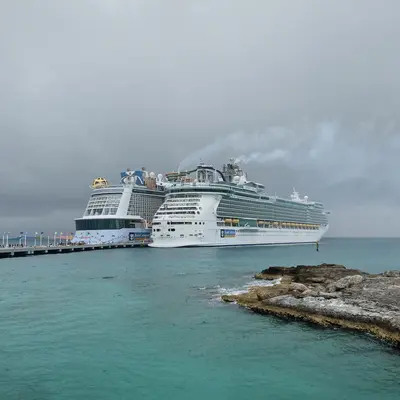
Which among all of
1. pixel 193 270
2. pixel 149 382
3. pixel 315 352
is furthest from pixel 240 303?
pixel 193 270

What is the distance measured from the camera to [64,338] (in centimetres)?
1780

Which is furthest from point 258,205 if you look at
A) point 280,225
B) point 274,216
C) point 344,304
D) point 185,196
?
point 344,304

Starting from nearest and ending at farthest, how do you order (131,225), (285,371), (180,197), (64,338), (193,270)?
1. (285,371)
2. (64,338)
3. (193,270)
4. (180,197)
5. (131,225)

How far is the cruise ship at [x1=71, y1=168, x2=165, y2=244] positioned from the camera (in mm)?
111312

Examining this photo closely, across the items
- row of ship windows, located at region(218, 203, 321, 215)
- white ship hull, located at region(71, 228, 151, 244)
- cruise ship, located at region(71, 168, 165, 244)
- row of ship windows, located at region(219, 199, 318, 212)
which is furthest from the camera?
cruise ship, located at region(71, 168, 165, 244)

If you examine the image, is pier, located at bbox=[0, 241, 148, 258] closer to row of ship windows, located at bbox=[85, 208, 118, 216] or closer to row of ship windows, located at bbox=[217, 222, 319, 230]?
row of ship windows, located at bbox=[85, 208, 118, 216]

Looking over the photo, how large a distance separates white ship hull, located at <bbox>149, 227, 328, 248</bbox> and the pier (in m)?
10.1

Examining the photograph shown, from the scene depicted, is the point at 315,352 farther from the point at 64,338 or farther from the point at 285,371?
the point at 64,338

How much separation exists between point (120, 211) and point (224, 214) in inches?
1331

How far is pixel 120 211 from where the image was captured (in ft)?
376

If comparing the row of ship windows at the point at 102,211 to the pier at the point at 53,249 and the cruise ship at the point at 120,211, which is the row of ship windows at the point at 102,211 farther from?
the pier at the point at 53,249

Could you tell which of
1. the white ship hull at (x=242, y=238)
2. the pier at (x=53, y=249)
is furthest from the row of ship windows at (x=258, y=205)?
the pier at (x=53, y=249)

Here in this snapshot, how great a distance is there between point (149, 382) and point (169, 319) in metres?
8.87

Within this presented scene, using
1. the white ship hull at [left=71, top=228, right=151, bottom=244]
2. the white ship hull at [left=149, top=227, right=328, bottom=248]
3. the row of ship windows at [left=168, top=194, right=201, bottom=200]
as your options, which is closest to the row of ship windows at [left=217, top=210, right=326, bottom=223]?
the white ship hull at [left=149, top=227, right=328, bottom=248]
